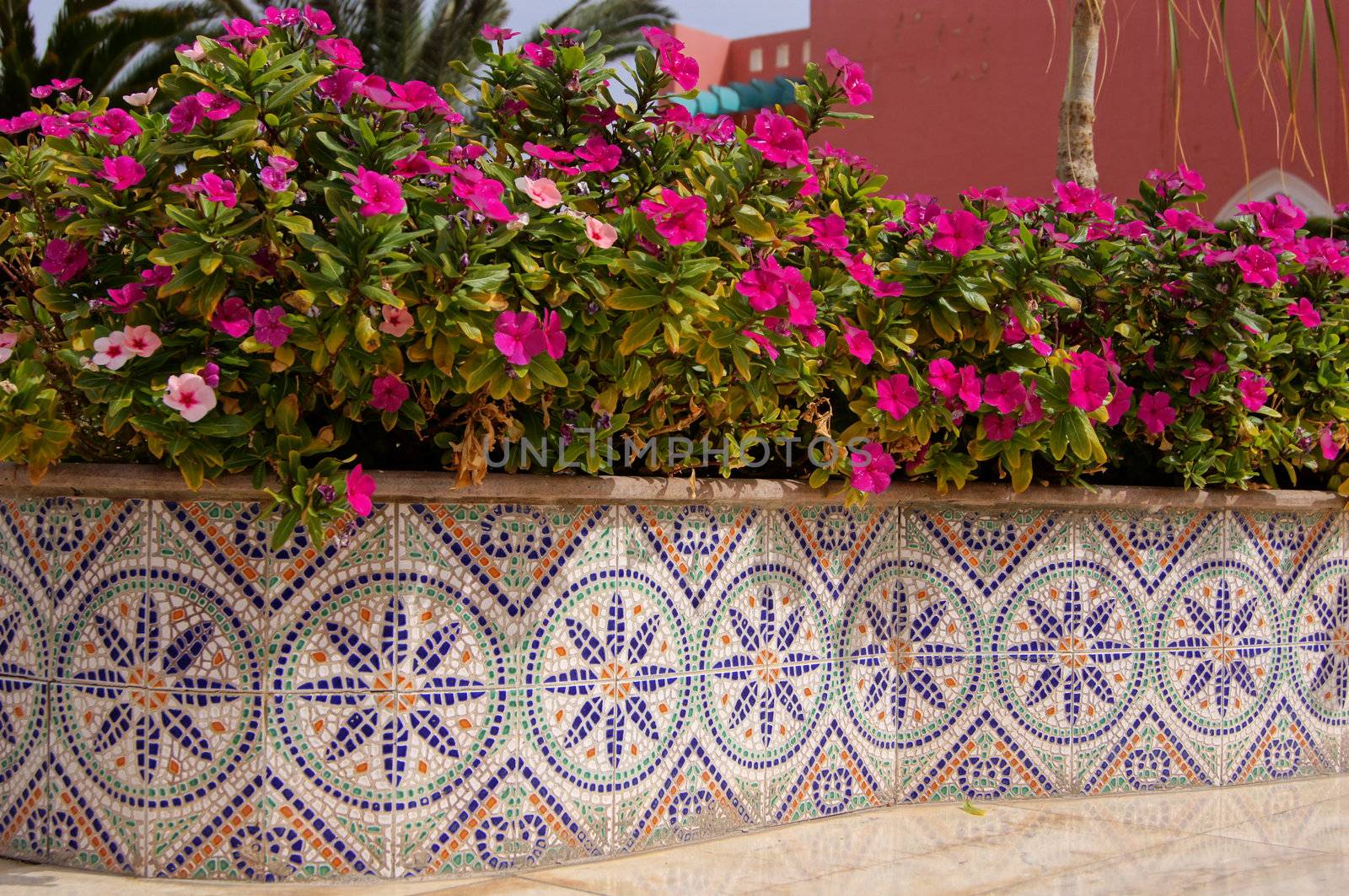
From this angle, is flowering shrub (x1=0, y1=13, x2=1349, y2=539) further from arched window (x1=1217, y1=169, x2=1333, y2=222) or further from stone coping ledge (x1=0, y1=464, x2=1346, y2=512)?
arched window (x1=1217, y1=169, x2=1333, y2=222)

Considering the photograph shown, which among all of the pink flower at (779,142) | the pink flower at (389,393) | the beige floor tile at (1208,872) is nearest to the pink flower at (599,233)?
the pink flower at (779,142)

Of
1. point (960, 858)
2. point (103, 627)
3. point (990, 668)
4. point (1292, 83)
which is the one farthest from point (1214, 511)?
→ point (103, 627)

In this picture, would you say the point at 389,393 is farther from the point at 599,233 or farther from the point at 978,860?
the point at 978,860

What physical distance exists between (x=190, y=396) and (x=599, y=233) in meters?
1.04

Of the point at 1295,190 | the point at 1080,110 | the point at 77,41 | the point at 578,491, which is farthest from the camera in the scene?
the point at 1295,190

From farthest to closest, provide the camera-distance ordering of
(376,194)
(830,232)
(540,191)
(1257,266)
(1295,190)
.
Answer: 1. (1295,190)
2. (1257,266)
3. (830,232)
4. (540,191)
5. (376,194)

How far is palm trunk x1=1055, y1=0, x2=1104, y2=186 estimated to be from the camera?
221 inches

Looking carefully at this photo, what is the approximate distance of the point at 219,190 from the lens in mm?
3121

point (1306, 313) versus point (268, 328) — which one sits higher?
point (1306, 313)

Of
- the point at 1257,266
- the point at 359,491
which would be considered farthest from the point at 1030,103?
the point at 359,491

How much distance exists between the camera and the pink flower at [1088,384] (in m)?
4.02

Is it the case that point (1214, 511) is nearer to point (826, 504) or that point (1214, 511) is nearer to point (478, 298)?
point (826, 504)

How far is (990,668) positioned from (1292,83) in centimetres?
221

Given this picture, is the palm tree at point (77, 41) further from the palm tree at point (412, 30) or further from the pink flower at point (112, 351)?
the pink flower at point (112, 351)
